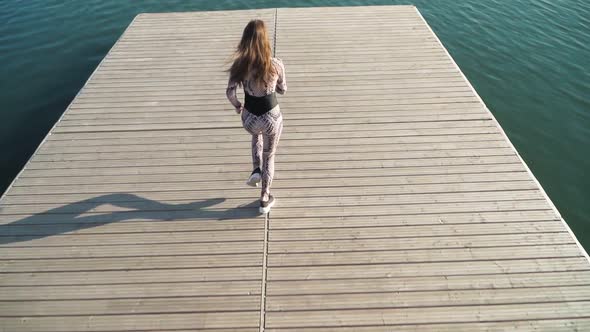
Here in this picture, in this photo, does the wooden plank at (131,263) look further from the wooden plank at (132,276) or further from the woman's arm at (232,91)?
the woman's arm at (232,91)

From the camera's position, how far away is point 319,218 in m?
4.08

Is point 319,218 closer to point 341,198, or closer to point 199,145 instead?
point 341,198

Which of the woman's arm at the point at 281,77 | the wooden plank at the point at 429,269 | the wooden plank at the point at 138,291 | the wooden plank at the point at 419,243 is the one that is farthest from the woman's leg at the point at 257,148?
the wooden plank at the point at 138,291

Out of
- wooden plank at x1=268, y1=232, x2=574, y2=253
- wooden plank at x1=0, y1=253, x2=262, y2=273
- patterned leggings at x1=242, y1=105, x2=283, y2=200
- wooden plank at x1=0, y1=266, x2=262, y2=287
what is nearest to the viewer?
patterned leggings at x1=242, y1=105, x2=283, y2=200

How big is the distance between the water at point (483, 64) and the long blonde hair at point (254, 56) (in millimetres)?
4727

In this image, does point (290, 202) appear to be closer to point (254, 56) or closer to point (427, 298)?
point (427, 298)

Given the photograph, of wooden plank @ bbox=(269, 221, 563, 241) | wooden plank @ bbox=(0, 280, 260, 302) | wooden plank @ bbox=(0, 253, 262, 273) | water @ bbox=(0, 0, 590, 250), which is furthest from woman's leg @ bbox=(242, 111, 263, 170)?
water @ bbox=(0, 0, 590, 250)

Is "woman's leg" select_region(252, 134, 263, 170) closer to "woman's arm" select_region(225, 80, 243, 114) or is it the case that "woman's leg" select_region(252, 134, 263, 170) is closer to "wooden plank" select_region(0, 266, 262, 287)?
"woman's arm" select_region(225, 80, 243, 114)

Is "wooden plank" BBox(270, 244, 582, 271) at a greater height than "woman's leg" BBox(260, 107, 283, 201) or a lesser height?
lesser

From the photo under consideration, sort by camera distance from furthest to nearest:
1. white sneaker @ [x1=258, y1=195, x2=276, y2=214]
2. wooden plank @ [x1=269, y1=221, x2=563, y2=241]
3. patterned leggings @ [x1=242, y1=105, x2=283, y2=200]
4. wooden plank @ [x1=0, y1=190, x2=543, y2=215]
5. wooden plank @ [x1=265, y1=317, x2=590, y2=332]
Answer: wooden plank @ [x1=0, y1=190, x2=543, y2=215] < white sneaker @ [x1=258, y1=195, x2=276, y2=214] < wooden plank @ [x1=269, y1=221, x2=563, y2=241] < patterned leggings @ [x1=242, y1=105, x2=283, y2=200] < wooden plank @ [x1=265, y1=317, x2=590, y2=332]

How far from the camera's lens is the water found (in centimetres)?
625

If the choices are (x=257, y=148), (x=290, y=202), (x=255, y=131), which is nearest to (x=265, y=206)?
(x=290, y=202)

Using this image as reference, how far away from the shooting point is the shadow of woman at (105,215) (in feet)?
13.1

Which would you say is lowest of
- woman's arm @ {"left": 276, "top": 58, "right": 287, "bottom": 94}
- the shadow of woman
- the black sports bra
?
the shadow of woman
